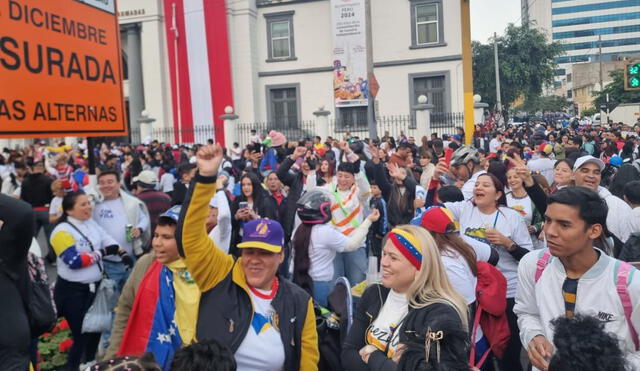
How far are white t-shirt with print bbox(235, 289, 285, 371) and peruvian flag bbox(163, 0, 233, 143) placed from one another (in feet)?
84.2

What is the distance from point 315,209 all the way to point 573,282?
2.63 meters

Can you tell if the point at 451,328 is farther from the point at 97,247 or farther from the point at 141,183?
the point at 141,183

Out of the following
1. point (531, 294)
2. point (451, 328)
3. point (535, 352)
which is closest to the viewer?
point (451, 328)

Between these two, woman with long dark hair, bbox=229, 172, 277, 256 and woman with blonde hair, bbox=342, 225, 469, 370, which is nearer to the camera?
woman with blonde hair, bbox=342, 225, 469, 370

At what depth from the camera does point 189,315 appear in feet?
10.9

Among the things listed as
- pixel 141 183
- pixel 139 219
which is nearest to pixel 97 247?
pixel 139 219

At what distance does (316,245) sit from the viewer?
17.0 feet

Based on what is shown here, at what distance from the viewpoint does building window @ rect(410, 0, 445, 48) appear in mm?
27344

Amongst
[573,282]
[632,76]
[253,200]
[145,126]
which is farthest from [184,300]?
[145,126]

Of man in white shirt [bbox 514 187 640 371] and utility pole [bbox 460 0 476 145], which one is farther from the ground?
utility pole [bbox 460 0 476 145]

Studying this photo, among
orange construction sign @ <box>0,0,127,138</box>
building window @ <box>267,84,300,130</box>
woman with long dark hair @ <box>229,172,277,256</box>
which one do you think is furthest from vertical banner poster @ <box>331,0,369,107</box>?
orange construction sign @ <box>0,0,127,138</box>

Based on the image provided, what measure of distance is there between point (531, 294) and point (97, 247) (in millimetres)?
3823

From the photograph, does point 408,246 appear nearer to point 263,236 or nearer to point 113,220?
point 263,236

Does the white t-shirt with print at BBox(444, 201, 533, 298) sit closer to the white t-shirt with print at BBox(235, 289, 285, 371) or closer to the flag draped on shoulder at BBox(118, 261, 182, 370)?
the white t-shirt with print at BBox(235, 289, 285, 371)
